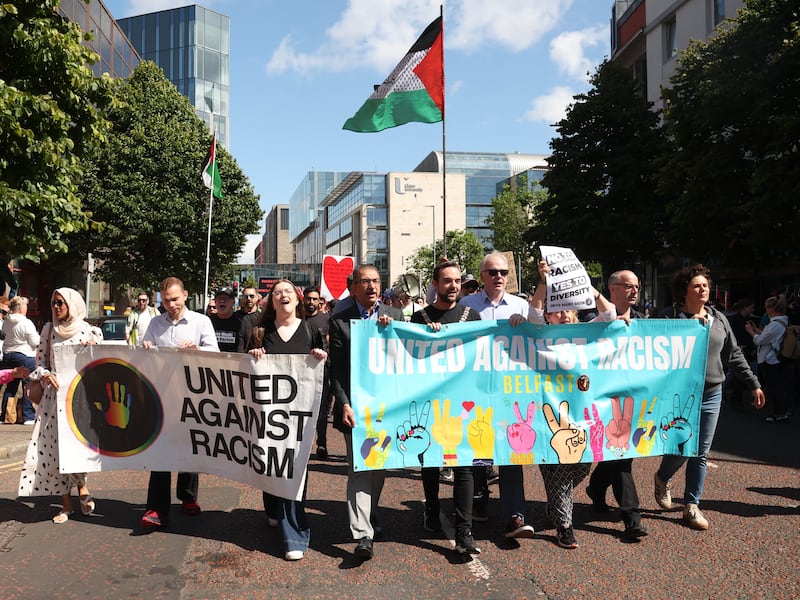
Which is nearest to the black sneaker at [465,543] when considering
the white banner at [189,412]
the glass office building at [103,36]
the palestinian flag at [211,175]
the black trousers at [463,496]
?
the black trousers at [463,496]

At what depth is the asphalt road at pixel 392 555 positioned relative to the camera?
14.0 ft

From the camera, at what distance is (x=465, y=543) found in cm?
471

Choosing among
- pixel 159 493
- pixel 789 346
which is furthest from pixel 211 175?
pixel 159 493

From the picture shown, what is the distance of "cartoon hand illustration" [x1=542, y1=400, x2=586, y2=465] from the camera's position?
5234mm

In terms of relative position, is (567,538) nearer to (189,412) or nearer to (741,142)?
(189,412)

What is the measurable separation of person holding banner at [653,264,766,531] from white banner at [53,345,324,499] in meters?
2.76

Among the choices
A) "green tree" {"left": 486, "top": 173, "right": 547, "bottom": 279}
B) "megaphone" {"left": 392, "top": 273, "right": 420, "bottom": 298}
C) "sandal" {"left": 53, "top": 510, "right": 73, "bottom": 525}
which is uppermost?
"green tree" {"left": 486, "top": 173, "right": 547, "bottom": 279}

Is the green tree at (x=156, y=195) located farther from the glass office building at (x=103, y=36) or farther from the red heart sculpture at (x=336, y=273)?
the red heart sculpture at (x=336, y=273)

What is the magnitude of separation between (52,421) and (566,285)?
3.91 m

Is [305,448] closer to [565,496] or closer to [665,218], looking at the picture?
[565,496]

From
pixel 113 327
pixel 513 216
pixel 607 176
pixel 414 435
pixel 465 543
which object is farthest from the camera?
pixel 513 216

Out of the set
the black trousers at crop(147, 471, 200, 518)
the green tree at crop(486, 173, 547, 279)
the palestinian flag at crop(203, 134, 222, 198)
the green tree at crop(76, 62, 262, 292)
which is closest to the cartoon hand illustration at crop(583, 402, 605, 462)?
the black trousers at crop(147, 471, 200, 518)

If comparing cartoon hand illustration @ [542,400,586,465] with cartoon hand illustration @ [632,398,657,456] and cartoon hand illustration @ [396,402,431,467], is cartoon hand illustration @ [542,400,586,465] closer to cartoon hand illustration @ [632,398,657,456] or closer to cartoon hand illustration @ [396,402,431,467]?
cartoon hand illustration @ [632,398,657,456]

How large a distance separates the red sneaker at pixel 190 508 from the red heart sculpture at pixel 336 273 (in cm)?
984
